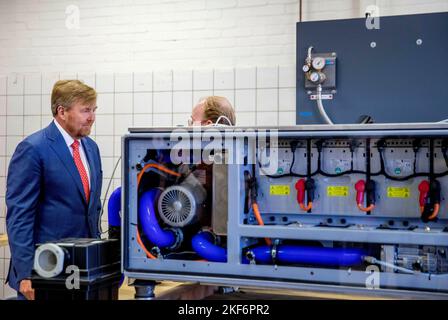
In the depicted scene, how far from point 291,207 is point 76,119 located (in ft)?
3.70

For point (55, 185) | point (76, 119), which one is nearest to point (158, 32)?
point (76, 119)

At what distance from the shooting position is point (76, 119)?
7.93ft

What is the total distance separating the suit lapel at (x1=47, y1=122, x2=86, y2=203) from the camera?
7.63 feet

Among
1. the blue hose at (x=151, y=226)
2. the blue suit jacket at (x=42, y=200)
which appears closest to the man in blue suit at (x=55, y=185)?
the blue suit jacket at (x=42, y=200)

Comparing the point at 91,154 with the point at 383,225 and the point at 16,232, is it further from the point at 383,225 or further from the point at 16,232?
the point at 383,225

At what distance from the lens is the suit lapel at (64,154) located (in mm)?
2324

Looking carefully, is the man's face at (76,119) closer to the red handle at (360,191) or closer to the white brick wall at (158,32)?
the red handle at (360,191)

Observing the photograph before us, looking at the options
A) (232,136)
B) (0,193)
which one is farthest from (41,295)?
(0,193)

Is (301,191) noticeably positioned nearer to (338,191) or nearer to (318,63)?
(338,191)

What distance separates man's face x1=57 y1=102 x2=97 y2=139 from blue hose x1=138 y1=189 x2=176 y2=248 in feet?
2.65

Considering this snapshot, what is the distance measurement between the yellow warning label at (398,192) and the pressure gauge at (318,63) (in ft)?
6.10

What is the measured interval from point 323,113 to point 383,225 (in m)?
1.83

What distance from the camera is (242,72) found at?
3.73 meters

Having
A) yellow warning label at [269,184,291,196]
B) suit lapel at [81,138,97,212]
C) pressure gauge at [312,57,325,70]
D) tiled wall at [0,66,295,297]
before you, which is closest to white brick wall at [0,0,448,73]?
tiled wall at [0,66,295,297]
